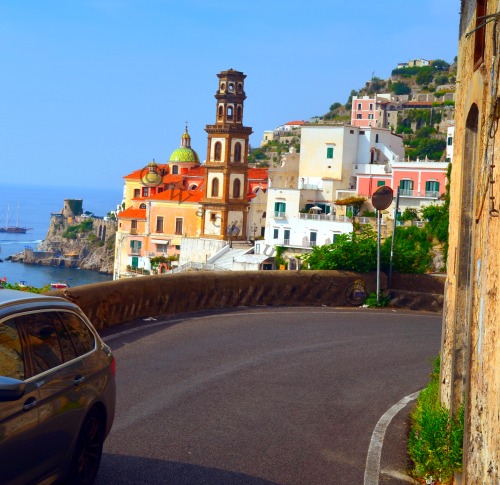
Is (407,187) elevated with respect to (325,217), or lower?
elevated

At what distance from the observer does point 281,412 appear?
10.7 meters

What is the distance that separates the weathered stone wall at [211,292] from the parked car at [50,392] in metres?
6.43

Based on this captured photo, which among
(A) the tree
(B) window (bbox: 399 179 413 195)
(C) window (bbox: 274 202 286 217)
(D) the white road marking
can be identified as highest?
(B) window (bbox: 399 179 413 195)

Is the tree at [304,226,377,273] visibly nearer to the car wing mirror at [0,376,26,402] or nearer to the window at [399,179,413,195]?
the car wing mirror at [0,376,26,402]

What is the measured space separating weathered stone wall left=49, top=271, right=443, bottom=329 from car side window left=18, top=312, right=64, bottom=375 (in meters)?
6.90

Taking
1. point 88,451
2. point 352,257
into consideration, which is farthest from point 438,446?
point 352,257

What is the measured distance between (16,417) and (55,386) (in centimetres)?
69

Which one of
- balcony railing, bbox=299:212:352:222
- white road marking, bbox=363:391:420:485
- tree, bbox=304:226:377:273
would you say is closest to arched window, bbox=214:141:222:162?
balcony railing, bbox=299:212:352:222

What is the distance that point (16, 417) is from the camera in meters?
6.05

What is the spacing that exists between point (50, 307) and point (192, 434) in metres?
2.80

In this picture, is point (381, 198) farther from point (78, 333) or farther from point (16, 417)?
point (16, 417)

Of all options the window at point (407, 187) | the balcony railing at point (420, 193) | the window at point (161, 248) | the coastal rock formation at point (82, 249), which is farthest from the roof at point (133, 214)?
the coastal rock formation at point (82, 249)

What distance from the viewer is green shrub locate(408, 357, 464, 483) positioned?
8.26m

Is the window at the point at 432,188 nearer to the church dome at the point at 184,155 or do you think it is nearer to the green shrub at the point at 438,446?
the church dome at the point at 184,155
